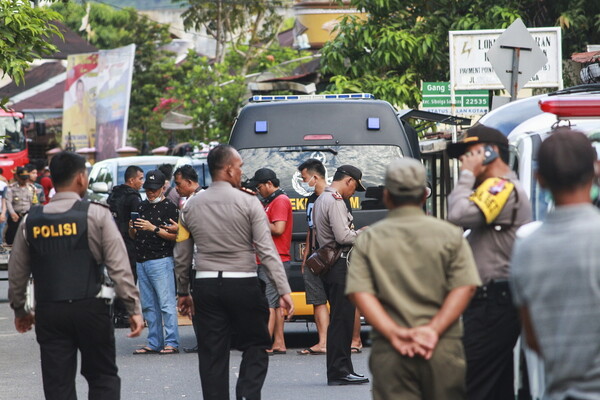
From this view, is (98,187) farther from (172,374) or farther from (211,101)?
(211,101)

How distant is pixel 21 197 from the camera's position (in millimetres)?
22625

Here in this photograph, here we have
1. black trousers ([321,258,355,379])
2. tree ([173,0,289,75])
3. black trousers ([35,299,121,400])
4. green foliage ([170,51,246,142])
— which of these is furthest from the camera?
tree ([173,0,289,75])

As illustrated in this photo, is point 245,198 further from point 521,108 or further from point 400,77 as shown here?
point 400,77

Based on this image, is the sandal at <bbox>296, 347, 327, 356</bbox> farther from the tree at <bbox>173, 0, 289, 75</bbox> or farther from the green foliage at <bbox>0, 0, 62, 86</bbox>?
the tree at <bbox>173, 0, 289, 75</bbox>

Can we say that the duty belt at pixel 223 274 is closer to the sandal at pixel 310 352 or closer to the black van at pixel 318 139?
the sandal at pixel 310 352

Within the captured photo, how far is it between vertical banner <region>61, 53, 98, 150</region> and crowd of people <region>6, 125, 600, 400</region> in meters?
33.3

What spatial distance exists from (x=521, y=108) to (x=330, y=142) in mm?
2807

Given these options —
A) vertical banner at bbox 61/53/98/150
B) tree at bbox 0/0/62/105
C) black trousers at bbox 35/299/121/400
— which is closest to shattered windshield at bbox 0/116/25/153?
vertical banner at bbox 61/53/98/150

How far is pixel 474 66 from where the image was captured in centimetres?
1816

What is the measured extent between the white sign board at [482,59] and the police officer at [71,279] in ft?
36.8

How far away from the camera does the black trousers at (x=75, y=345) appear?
7.24m

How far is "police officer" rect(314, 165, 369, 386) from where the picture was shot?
33.7 feet

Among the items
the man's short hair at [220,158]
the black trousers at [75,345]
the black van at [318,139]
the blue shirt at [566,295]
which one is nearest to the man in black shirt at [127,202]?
the black van at [318,139]

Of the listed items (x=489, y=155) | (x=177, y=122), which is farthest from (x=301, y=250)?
(x=177, y=122)
